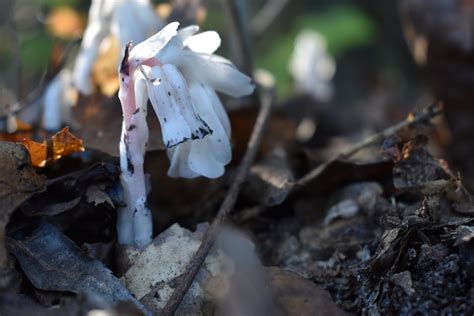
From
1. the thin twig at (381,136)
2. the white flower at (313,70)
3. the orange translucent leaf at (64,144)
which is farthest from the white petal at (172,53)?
the white flower at (313,70)

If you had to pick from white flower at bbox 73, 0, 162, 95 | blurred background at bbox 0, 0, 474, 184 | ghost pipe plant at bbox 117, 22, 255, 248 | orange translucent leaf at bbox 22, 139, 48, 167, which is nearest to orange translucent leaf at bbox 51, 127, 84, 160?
orange translucent leaf at bbox 22, 139, 48, 167

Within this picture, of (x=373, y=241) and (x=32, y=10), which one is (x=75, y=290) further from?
(x=32, y=10)

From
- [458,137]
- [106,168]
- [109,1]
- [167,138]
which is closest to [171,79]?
[167,138]

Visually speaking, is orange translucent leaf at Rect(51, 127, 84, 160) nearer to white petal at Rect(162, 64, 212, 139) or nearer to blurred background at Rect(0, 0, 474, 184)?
white petal at Rect(162, 64, 212, 139)

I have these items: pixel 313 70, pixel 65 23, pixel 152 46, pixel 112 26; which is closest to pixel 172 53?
pixel 152 46

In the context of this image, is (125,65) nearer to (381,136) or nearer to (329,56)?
(381,136)
